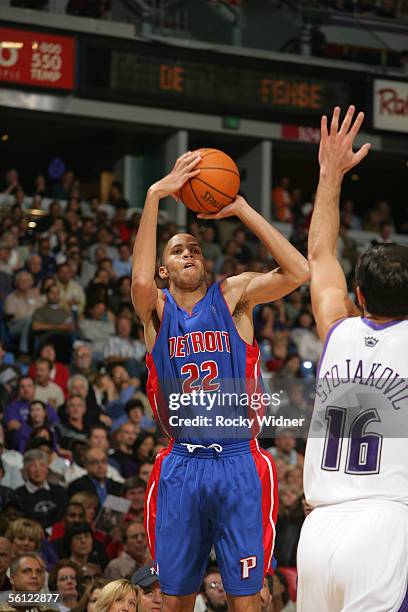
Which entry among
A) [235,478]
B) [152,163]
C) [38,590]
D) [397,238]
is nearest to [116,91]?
[152,163]

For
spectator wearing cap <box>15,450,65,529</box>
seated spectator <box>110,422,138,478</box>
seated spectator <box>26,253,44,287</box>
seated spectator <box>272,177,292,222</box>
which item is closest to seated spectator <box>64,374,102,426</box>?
seated spectator <box>110,422,138,478</box>

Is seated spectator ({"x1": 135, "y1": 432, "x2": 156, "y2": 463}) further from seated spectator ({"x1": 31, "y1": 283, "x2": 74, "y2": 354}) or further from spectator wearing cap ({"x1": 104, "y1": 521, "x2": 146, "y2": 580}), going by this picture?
seated spectator ({"x1": 31, "y1": 283, "x2": 74, "y2": 354})

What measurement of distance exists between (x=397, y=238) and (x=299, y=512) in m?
9.53

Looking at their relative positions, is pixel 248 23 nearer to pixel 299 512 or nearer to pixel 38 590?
pixel 299 512

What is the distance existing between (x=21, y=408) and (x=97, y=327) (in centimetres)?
265

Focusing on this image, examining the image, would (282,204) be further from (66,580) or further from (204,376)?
(204,376)

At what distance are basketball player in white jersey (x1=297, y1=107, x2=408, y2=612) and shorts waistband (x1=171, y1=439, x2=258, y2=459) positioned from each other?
158 centimetres

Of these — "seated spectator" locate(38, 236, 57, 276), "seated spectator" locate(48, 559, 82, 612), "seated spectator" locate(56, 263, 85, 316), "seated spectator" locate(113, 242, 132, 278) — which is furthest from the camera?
"seated spectator" locate(113, 242, 132, 278)

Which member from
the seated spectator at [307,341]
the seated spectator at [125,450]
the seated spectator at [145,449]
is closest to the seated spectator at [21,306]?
the seated spectator at [125,450]

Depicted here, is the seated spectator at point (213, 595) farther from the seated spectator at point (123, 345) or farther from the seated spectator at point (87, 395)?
the seated spectator at point (123, 345)

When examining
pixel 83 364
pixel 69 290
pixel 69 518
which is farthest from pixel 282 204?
pixel 69 518

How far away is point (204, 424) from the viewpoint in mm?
5379

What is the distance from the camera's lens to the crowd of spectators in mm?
8156

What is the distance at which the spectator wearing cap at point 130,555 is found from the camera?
317 inches
